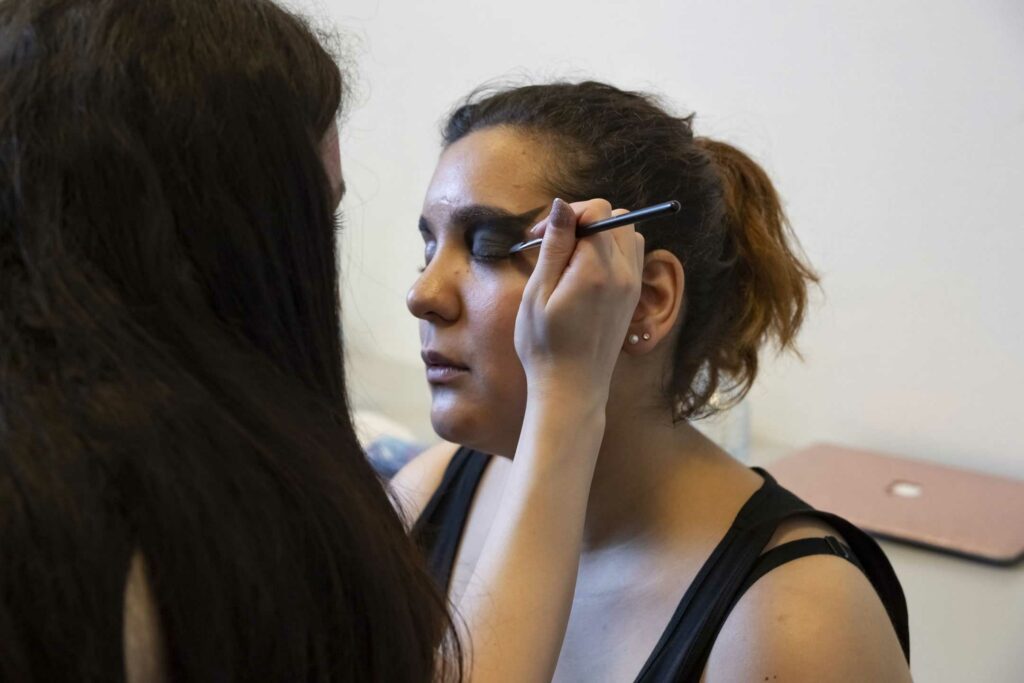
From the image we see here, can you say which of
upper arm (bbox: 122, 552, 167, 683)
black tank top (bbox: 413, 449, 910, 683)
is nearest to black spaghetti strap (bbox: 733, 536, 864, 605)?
black tank top (bbox: 413, 449, 910, 683)

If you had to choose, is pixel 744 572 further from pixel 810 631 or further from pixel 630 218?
pixel 630 218

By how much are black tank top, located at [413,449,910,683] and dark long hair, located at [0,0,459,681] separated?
321 mm

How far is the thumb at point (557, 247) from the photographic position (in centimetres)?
78

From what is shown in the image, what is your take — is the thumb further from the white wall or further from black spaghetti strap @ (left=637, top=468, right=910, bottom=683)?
the white wall

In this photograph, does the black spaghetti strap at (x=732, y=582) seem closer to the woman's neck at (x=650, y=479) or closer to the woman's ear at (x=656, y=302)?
the woman's neck at (x=650, y=479)

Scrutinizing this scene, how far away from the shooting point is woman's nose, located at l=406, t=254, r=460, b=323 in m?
0.95

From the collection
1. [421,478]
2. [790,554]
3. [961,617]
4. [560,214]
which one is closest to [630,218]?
[560,214]

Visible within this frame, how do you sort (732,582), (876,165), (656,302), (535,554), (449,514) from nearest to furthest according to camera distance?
(535,554) < (732,582) < (656,302) < (449,514) < (876,165)

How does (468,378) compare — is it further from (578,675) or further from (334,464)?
(334,464)

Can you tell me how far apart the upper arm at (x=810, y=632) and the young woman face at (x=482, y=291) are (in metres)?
0.26

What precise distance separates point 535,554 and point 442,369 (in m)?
0.29

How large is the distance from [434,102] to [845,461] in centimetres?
96

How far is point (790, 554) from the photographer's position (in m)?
0.88

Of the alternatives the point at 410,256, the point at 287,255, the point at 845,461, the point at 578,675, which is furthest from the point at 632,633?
the point at 410,256
